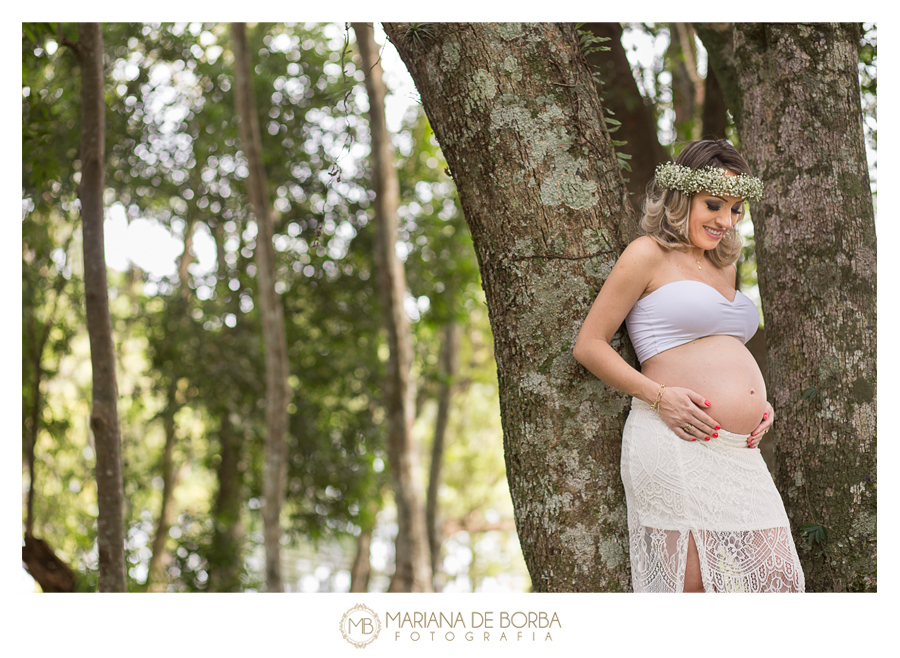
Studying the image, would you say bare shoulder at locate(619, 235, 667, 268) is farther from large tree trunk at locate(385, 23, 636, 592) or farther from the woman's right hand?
the woman's right hand

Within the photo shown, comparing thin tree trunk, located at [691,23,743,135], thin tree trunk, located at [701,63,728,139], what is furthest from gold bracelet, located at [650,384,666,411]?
thin tree trunk, located at [701,63,728,139]

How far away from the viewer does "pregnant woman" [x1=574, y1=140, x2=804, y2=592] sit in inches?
79.1

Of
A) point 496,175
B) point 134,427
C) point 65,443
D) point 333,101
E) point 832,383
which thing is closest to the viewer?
point 496,175

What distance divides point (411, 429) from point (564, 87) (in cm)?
524

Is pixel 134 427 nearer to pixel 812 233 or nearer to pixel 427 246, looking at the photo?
pixel 427 246

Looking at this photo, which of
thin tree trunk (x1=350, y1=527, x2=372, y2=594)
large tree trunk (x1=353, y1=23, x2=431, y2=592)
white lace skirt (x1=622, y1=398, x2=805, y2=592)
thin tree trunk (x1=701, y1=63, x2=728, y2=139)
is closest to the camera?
white lace skirt (x1=622, y1=398, x2=805, y2=592)

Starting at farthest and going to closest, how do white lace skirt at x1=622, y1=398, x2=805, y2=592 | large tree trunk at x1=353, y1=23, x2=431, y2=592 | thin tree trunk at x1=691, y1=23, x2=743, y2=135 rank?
1. large tree trunk at x1=353, y1=23, x2=431, y2=592
2. thin tree trunk at x1=691, y1=23, x2=743, y2=135
3. white lace skirt at x1=622, y1=398, x2=805, y2=592

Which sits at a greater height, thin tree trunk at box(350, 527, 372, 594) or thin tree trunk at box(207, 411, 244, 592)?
thin tree trunk at box(207, 411, 244, 592)

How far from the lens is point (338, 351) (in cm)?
852
